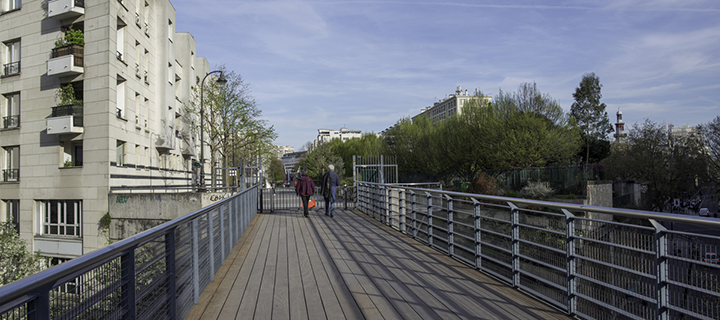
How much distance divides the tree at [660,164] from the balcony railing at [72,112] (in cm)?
4250

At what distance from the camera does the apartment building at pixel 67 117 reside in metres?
21.2

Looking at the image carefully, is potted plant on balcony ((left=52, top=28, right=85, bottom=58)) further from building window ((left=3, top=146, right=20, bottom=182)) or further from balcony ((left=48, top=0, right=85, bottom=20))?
building window ((left=3, top=146, right=20, bottom=182))

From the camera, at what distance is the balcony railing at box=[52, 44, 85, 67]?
21359 millimetres

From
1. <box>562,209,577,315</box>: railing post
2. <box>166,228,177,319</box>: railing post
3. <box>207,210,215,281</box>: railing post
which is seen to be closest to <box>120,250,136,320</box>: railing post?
<box>166,228,177,319</box>: railing post

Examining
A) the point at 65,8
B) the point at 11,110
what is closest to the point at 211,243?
the point at 65,8

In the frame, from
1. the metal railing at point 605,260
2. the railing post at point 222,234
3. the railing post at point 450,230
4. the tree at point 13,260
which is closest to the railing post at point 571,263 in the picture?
the metal railing at point 605,260

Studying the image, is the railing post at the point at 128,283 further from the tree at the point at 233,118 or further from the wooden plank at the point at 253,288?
the tree at the point at 233,118

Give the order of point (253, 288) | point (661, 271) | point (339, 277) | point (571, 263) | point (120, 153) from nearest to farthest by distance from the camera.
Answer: point (661, 271), point (571, 263), point (253, 288), point (339, 277), point (120, 153)

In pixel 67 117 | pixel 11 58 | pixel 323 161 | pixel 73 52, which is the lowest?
pixel 323 161

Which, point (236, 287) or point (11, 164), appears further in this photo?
point (11, 164)

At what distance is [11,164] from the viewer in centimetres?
2331

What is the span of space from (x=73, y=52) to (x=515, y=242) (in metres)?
23.4

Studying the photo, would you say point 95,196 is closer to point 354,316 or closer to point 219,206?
point 219,206

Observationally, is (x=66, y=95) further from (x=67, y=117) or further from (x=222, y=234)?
(x=222, y=234)
